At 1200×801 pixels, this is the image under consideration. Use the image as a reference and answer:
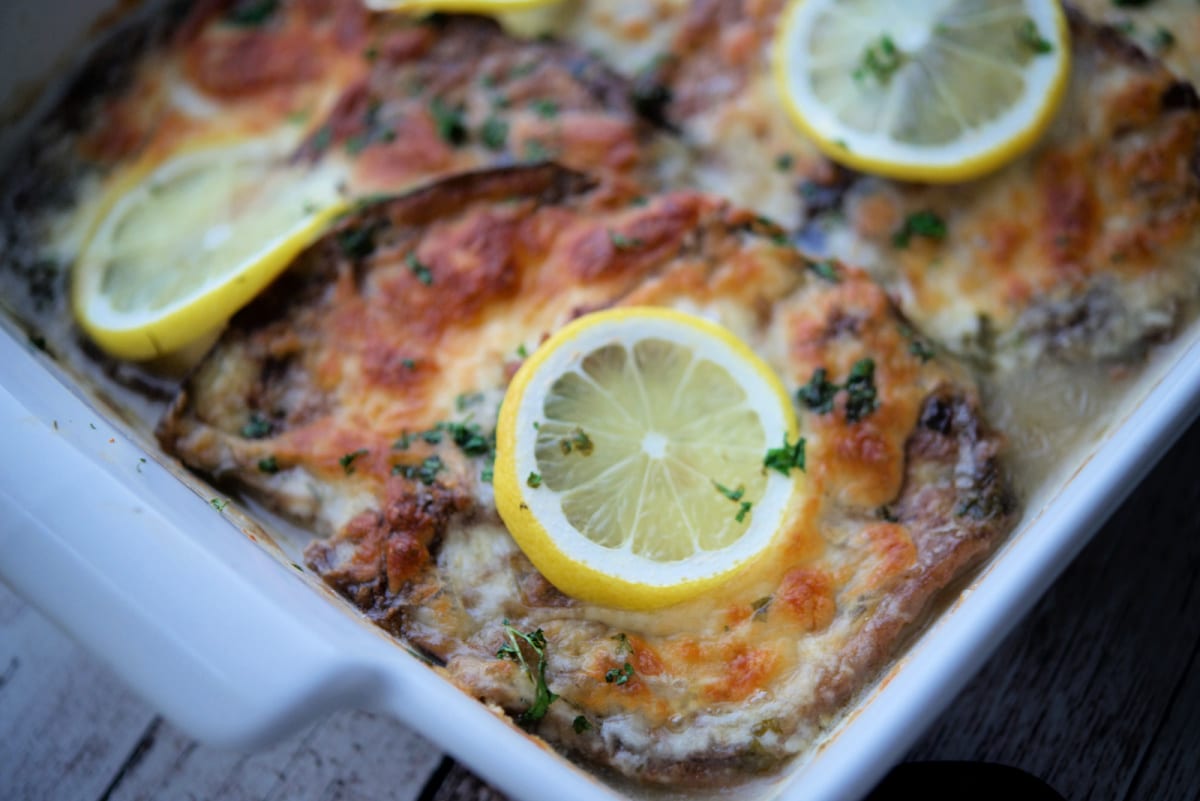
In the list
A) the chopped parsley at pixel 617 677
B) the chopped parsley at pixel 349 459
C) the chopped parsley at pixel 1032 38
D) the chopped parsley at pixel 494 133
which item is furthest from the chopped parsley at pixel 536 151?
the chopped parsley at pixel 617 677

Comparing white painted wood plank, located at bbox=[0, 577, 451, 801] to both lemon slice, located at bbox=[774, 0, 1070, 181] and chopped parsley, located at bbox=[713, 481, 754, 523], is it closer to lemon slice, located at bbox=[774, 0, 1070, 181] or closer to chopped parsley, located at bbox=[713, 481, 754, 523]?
chopped parsley, located at bbox=[713, 481, 754, 523]

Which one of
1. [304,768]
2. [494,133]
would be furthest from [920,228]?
[304,768]

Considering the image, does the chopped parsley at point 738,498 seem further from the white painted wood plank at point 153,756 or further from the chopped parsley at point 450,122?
the chopped parsley at point 450,122

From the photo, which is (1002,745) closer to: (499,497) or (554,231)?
(499,497)

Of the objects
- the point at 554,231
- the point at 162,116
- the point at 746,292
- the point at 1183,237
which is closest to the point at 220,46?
the point at 162,116

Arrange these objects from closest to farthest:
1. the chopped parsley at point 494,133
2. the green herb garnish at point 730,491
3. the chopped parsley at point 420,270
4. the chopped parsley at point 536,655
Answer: the chopped parsley at point 536,655
the green herb garnish at point 730,491
the chopped parsley at point 420,270
the chopped parsley at point 494,133

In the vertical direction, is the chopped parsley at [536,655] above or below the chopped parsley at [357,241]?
below
